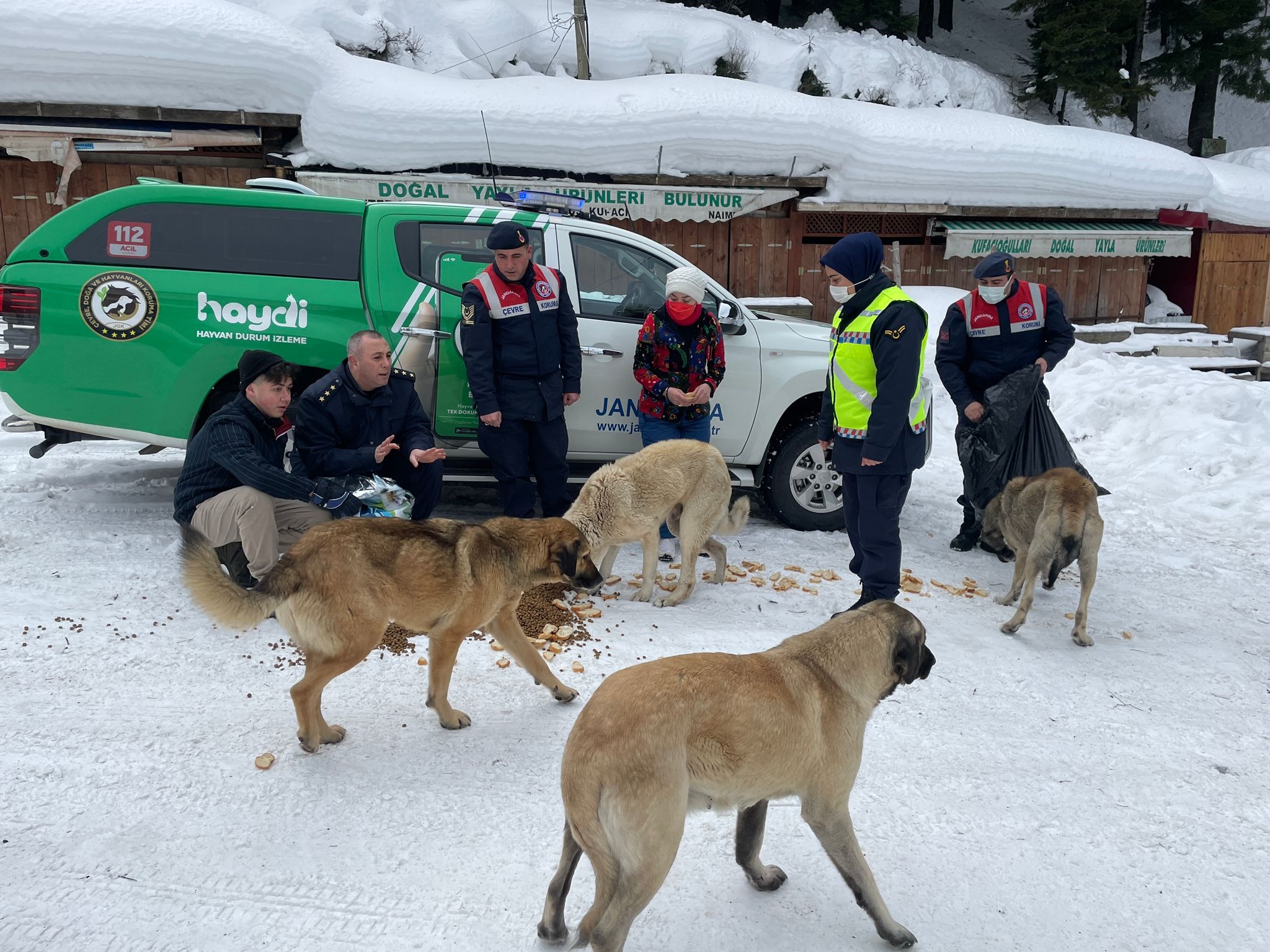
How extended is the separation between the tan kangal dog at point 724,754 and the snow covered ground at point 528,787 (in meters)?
0.31

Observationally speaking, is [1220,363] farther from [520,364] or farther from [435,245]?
[435,245]

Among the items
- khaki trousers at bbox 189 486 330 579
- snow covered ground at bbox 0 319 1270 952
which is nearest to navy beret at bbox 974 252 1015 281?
snow covered ground at bbox 0 319 1270 952

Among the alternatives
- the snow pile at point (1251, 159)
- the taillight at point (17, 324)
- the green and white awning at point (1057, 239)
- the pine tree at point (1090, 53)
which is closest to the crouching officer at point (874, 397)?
the taillight at point (17, 324)

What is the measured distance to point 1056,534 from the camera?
5227mm

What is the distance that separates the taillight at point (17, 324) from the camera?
5379 mm

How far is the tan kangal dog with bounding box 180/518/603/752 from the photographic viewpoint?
333cm

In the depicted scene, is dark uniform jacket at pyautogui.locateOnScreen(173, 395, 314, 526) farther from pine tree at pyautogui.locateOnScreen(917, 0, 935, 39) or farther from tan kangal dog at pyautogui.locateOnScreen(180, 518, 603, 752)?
pine tree at pyautogui.locateOnScreen(917, 0, 935, 39)

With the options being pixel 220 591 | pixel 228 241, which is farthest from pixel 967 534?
pixel 228 241

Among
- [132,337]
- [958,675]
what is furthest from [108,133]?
[958,675]

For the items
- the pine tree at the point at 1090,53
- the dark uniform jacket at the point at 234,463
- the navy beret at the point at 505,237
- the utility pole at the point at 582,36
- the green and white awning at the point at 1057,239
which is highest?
the pine tree at the point at 1090,53

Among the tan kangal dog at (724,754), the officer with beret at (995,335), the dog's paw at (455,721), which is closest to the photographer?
the tan kangal dog at (724,754)

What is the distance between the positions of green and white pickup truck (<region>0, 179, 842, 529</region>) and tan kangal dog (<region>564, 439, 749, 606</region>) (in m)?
0.93

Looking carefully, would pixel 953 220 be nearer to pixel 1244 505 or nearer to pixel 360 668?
pixel 1244 505

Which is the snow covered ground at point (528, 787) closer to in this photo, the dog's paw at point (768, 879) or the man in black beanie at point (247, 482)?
the dog's paw at point (768, 879)
